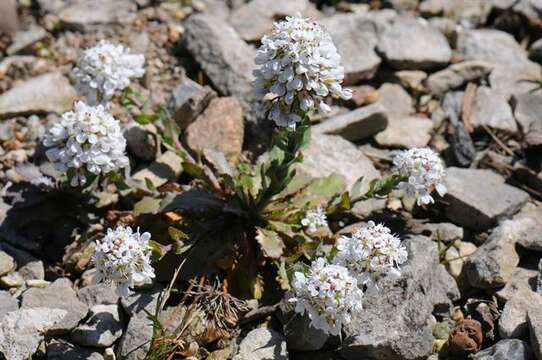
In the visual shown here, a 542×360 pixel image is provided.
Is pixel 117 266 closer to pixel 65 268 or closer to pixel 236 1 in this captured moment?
pixel 65 268

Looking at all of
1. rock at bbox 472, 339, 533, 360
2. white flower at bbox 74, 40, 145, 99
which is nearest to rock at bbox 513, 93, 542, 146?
rock at bbox 472, 339, 533, 360

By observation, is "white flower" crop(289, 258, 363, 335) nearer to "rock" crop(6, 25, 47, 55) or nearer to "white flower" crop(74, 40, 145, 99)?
"white flower" crop(74, 40, 145, 99)

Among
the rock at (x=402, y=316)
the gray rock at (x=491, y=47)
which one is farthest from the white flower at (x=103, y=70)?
the gray rock at (x=491, y=47)

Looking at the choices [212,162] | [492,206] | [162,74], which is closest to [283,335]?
[212,162]

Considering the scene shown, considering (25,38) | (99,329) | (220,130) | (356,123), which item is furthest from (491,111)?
(25,38)

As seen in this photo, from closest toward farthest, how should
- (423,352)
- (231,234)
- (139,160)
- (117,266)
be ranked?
(117,266) → (423,352) → (231,234) → (139,160)
